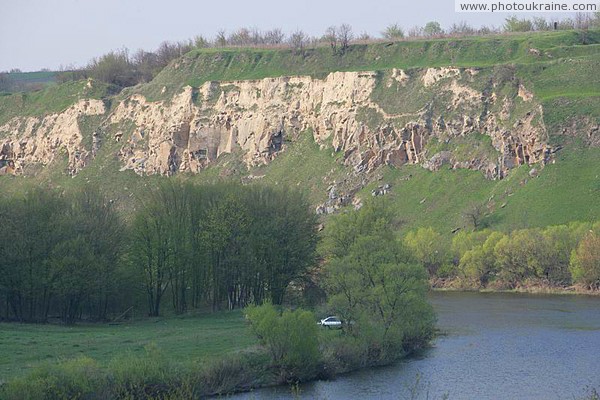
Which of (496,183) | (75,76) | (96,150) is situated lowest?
(496,183)

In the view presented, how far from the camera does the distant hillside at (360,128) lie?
10962cm

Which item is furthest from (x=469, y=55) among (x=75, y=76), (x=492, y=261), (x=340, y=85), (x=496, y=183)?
(x=75, y=76)

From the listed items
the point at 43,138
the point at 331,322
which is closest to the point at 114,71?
the point at 43,138

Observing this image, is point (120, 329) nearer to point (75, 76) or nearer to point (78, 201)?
point (78, 201)

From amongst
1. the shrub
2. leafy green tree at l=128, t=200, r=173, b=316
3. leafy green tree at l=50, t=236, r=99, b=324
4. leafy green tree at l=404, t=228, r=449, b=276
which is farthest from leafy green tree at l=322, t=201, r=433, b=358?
leafy green tree at l=404, t=228, r=449, b=276

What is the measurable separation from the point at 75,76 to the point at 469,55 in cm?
6527

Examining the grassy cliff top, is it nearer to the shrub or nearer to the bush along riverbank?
the bush along riverbank

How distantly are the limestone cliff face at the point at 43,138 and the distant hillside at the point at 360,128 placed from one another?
0.20 metres

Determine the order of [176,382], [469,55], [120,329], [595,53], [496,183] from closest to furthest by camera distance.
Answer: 1. [176,382]
2. [120,329]
3. [496,183]
4. [595,53]
5. [469,55]

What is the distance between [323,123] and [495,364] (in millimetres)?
85518

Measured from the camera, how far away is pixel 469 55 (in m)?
132

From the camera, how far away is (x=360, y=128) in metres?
126

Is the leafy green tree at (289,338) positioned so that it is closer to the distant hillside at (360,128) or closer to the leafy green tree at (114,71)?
the distant hillside at (360,128)

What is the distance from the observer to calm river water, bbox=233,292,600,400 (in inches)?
1634
